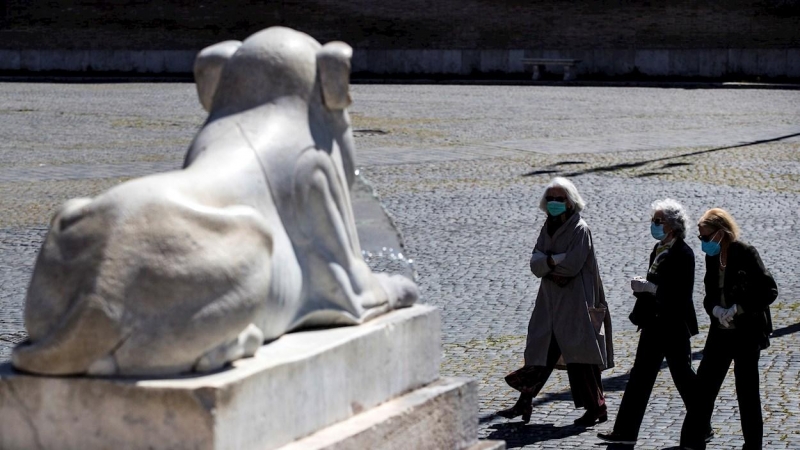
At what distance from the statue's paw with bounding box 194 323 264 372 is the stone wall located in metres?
29.8

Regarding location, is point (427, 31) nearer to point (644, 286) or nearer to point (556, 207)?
point (556, 207)

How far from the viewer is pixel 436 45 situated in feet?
131

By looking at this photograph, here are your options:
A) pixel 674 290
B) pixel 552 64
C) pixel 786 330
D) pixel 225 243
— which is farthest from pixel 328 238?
pixel 552 64

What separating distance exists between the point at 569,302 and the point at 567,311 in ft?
0.17

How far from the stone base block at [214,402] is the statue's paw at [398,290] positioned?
0.27 m

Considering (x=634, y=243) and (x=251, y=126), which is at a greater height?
(x=251, y=126)

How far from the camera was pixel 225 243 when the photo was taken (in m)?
3.79

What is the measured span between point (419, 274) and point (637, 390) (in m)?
3.97

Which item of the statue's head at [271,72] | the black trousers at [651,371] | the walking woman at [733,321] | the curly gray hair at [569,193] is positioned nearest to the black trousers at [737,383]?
the walking woman at [733,321]

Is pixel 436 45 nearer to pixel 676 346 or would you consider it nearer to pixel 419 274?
pixel 419 274

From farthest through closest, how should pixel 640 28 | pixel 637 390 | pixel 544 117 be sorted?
pixel 640 28, pixel 544 117, pixel 637 390

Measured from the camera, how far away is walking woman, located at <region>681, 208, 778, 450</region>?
6.46 meters

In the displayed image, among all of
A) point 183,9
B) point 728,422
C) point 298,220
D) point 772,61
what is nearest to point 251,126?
point 298,220

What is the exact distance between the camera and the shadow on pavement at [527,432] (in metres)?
6.70
